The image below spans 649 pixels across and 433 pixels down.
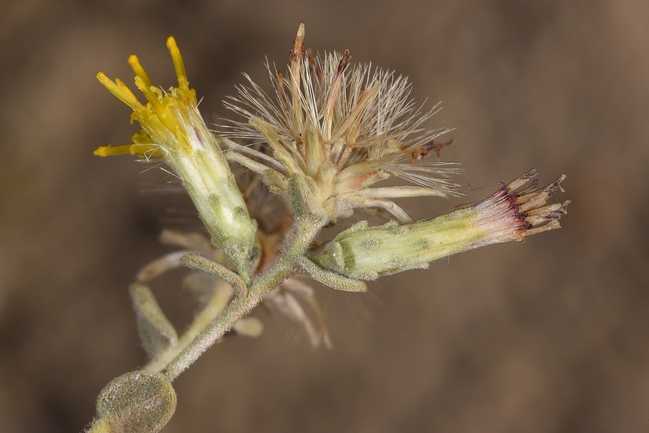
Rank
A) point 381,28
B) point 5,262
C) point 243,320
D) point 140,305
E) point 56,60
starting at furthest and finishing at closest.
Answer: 1. point 381,28
2. point 56,60
3. point 5,262
4. point 243,320
5. point 140,305

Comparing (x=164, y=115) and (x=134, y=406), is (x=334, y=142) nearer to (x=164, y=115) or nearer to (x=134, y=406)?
(x=164, y=115)

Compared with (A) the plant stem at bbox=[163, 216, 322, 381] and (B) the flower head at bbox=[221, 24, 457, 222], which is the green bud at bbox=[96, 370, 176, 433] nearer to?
(A) the plant stem at bbox=[163, 216, 322, 381]

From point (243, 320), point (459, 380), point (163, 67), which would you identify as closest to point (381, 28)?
point (163, 67)

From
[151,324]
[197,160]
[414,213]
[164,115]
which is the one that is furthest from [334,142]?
[414,213]

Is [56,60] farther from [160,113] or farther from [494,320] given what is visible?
[494,320]

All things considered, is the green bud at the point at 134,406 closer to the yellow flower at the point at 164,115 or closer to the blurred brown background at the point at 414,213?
the yellow flower at the point at 164,115

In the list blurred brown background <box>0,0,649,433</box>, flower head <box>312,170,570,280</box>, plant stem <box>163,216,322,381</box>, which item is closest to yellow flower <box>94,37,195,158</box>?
plant stem <box>163,216,322,381</box>
